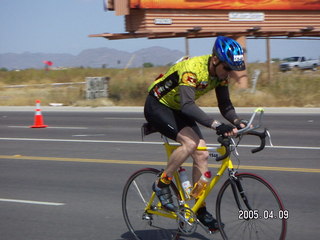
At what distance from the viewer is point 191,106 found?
5109 mm

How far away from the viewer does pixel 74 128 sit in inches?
699

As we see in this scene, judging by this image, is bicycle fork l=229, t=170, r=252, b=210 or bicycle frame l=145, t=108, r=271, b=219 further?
bicycle frame l=145, t=108, r=271, b=219

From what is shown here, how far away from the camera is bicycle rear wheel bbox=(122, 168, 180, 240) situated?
19.3 ft

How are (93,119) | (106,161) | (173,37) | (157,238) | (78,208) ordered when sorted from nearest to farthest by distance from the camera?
(157,238) < (78,208) < (106,161) < (93,119) < (173,37)

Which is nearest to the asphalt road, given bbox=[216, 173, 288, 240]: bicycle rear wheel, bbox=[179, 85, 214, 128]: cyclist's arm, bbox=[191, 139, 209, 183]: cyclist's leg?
bbox=[216, 173, 288, 240]: bicycle rear wheel

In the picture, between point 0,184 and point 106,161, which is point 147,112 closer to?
point 0,184

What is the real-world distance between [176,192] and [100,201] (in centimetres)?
248

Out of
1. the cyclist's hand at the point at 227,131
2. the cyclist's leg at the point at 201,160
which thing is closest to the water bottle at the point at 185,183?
the cyclist's leg at the point at 201,160

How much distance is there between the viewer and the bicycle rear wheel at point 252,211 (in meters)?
4.97

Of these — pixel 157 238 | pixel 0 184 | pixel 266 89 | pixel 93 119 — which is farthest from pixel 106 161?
pixel 266 89

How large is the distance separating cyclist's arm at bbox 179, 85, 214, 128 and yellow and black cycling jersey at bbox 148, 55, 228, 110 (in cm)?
5

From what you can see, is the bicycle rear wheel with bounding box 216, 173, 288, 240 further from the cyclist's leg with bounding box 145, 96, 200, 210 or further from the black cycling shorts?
the black cycling shorts

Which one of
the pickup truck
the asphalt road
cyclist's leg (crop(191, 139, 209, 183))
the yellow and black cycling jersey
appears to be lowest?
the pickup truck

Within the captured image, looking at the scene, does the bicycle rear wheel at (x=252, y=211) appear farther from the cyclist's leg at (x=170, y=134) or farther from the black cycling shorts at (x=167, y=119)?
the black cycling shorts at (x=167, y=119)
